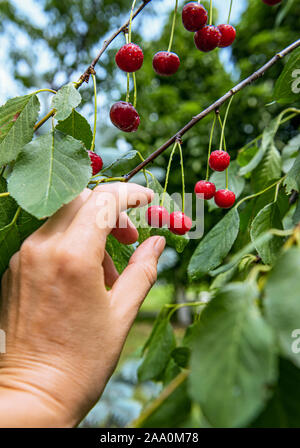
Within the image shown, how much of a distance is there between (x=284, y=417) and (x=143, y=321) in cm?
582

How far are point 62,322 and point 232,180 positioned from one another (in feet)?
2.14

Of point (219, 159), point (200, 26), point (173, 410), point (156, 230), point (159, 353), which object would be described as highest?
point (200, 26)

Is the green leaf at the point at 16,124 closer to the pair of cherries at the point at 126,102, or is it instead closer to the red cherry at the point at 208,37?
the pair of cherries at the point at 126,102

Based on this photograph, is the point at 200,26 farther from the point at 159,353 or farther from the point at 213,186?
the point at 159,353

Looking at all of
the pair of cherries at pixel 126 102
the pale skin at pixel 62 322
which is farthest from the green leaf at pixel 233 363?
the pair of cherries at pixel 126 102

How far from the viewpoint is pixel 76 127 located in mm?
576

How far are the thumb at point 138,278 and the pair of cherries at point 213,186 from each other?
16 centimetres

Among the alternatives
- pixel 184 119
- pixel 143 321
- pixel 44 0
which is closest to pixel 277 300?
pixel 184 119

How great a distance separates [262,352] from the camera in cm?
24

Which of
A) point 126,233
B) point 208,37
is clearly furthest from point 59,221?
point 208,37

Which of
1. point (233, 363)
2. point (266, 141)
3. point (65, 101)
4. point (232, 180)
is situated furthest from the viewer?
point (232, 180)

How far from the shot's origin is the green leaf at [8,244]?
504mm

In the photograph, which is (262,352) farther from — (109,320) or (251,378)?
(109,320)

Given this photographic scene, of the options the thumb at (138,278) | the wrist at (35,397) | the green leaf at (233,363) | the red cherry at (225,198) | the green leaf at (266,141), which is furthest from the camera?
the green leaf at (266,141)
